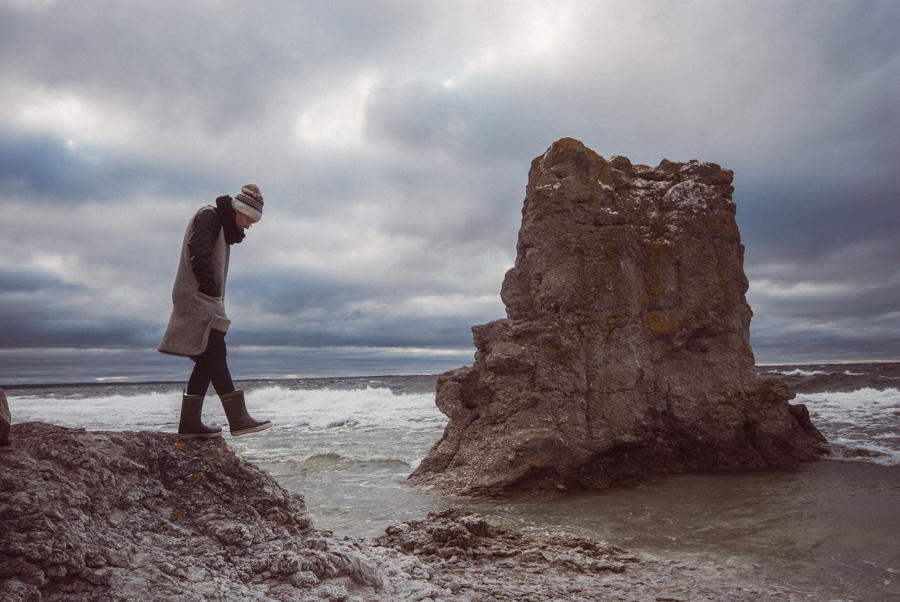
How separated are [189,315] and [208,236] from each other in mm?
597

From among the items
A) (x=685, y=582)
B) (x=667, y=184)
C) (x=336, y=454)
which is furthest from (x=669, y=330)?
(x=336, y=454)

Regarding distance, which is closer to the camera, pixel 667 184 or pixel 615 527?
pixel 615 527

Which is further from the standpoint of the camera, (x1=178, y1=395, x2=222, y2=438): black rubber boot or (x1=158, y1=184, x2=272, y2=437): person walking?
(x1=178, y1=395, x2=222, y2=438): black rubber boot

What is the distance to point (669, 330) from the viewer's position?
30.9ft

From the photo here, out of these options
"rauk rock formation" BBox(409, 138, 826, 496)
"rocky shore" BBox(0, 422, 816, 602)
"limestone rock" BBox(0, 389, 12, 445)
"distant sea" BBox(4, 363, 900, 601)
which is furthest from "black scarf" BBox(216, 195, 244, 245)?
"rauk rock formation" BBox(409, 138, 826, 496)

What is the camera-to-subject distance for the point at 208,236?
13.1ft

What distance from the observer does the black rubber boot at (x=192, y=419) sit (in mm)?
4078

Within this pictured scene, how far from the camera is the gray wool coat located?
396cm

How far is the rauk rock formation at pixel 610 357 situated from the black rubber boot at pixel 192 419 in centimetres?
467

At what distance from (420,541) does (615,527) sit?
2.50 metres

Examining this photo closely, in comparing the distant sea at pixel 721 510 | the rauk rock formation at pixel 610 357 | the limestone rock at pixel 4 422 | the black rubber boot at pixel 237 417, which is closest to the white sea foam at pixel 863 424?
the distant sea at pixel 721 510

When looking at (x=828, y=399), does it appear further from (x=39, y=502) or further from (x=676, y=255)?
(x=39, y=502)

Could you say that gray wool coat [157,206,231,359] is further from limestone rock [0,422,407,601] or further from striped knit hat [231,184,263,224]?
limestone rock [0,422,407,601]

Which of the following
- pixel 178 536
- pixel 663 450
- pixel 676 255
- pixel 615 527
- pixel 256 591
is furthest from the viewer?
pixel 676 255
